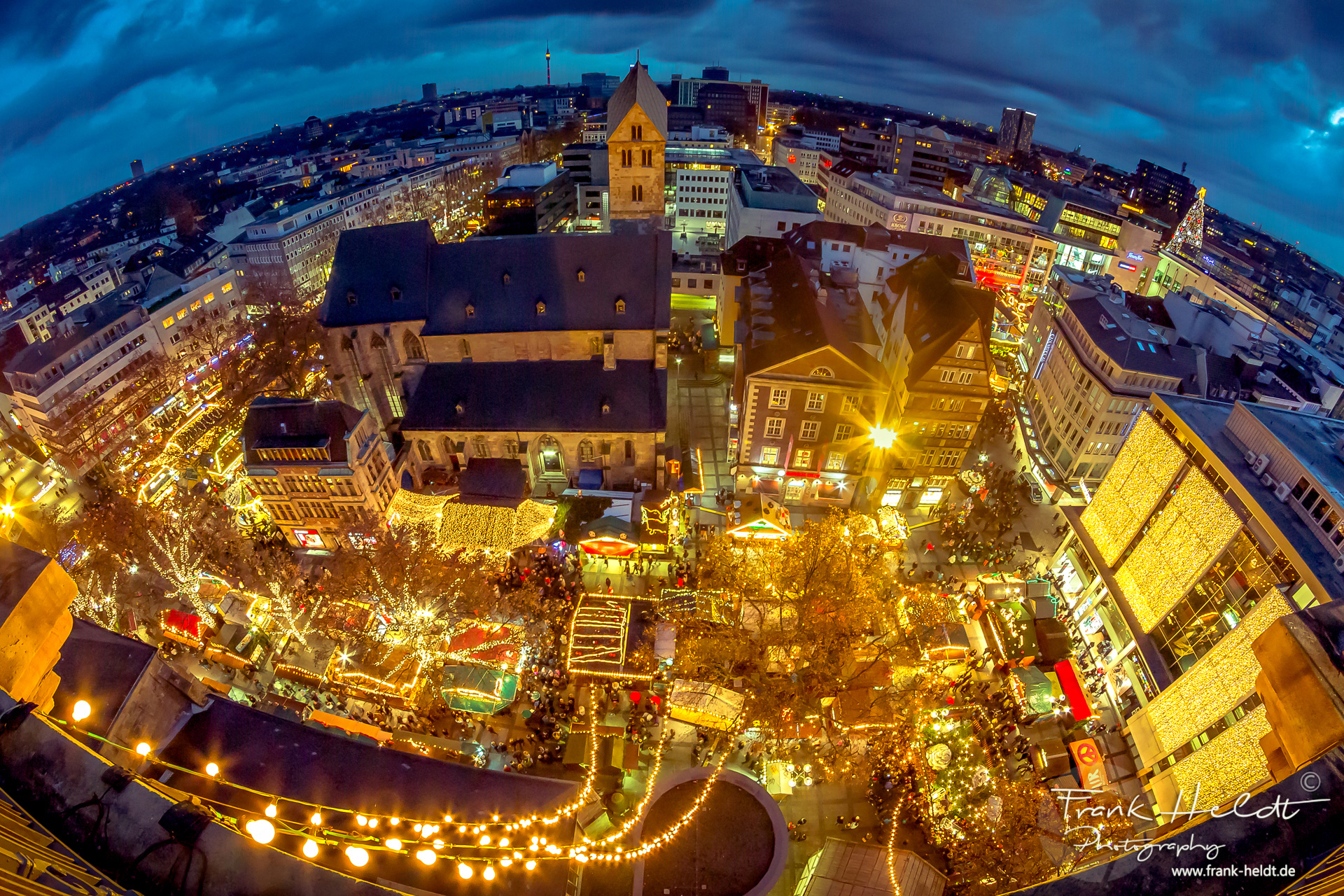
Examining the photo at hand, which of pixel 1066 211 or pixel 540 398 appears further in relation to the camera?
pixel 1066 211

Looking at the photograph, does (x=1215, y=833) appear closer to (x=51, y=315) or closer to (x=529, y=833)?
(x=529, y=833)

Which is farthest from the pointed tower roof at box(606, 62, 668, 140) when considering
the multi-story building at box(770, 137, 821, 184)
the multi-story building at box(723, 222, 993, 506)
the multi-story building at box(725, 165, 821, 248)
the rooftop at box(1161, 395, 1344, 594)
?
the multi-story building at box(770, 137, 821, 184)

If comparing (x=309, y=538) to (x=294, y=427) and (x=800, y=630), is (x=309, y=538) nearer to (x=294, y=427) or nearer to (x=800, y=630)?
(x=294, y=427)

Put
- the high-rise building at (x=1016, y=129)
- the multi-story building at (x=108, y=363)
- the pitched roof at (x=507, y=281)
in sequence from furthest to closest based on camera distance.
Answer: the high-rise building at (x=1016, y=129), the multi-story building at (x=108, y=363), the pitched roof at (x=507, y=281)

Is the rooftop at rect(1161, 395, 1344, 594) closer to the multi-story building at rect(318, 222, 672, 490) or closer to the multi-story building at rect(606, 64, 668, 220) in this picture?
the multi-story building at rect(318, 222, 672, 490)

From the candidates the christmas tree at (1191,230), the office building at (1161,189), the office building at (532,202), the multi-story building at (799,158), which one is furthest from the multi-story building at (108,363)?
the office building at (1161,189)

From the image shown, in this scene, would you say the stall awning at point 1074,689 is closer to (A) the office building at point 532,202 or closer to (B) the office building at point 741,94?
(A) the office building at point 532,202

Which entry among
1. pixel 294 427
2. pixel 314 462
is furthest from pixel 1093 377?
pixel 294 427
